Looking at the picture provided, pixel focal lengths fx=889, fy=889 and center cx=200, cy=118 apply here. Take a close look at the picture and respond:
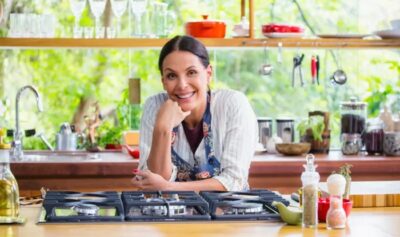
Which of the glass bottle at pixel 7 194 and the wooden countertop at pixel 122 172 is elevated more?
the glass bottle at pixel 7 194

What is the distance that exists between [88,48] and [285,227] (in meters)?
3.36

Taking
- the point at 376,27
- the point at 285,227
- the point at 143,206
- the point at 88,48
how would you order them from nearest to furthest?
the point at 285,227 < the point at 143,206 < the point at 88,48 < the point at 376,27

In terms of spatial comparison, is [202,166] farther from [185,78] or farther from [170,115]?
[185,78]

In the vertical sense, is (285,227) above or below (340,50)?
below

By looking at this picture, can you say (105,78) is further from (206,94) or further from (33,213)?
(33,213)

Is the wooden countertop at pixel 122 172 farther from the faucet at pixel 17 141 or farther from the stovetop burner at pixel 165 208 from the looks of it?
the stovetop burner at pixel 165 208

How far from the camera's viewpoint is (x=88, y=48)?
589 cm

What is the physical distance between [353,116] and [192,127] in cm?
194

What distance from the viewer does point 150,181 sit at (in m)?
3.63

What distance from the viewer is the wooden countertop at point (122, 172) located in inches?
198

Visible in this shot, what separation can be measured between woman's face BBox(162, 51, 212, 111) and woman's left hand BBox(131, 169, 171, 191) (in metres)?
0.48

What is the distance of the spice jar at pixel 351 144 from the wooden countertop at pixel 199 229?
103 inches

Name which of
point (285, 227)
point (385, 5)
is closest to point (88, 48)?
point (385, 5)

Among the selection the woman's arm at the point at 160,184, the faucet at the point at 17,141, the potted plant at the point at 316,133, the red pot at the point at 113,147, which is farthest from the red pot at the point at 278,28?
the woman's arm at the point at 160,184
